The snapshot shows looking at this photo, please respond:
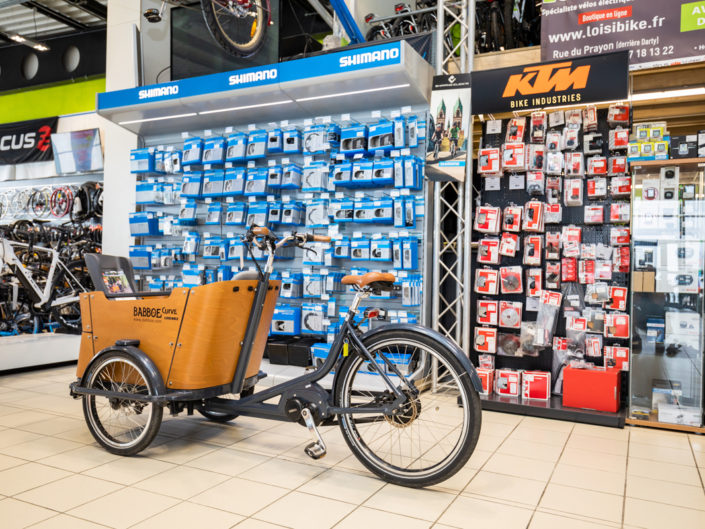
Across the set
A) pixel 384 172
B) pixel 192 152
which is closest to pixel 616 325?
pixel 384 172

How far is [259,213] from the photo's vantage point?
18.1ft

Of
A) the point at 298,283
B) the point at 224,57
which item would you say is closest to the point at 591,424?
the point at 298,283

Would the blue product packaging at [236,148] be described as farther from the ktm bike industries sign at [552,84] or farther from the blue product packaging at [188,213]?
the ktm bike industries sign at [552,84]

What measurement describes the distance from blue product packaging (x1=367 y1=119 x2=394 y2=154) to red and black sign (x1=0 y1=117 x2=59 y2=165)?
28.1ft

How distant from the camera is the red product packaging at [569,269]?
176 inches

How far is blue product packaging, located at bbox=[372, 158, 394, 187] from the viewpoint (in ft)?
15.9

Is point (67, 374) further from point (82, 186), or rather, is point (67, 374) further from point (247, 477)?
point (82, 186)

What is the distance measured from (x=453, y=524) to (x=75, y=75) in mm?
11840

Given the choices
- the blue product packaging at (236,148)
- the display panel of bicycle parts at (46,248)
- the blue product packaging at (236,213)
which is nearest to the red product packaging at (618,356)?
the blue product packaging at (236,213)

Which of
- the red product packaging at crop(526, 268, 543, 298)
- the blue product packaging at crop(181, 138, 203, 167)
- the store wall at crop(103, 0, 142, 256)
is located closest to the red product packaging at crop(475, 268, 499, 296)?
the red product packaging at crop(526, 268, 543, 298)

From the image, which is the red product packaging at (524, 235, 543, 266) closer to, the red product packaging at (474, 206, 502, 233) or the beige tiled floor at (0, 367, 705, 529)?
the red product packaging at (474, 206, 502, 233)

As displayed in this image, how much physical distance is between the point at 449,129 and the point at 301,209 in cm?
170

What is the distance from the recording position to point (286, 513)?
89.8 inches

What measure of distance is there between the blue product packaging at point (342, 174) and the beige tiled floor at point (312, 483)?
2364mm
